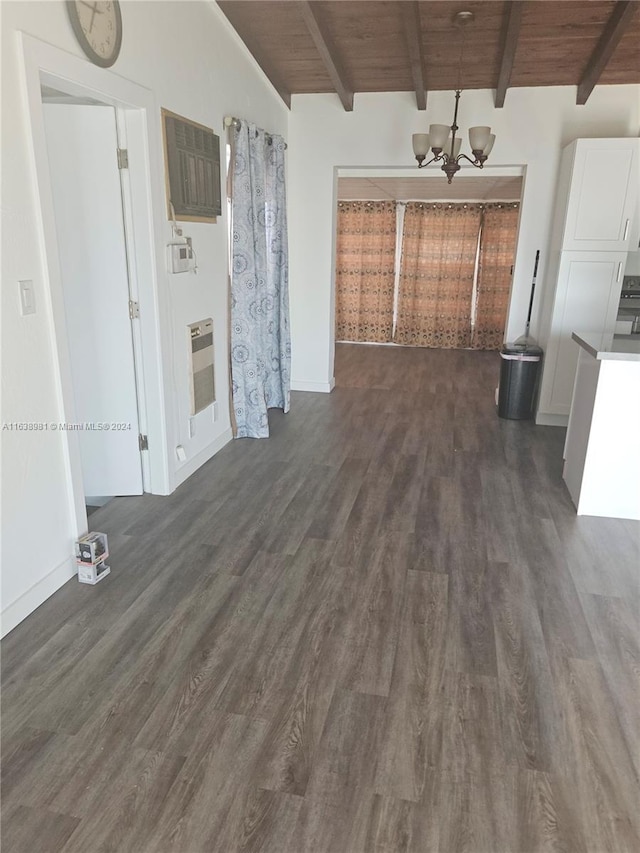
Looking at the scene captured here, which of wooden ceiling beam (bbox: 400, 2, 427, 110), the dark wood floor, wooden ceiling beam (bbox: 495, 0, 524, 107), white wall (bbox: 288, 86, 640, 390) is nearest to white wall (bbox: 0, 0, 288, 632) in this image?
the dark wood floor

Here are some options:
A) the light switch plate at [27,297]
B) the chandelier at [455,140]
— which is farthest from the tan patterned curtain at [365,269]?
the light switch plate at [27,297]

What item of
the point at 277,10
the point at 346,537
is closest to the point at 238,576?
the point at 346,537

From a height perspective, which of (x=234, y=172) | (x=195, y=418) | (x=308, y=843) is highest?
(x=234, y=172)

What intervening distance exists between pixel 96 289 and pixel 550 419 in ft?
12.0

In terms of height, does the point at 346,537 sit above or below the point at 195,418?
below

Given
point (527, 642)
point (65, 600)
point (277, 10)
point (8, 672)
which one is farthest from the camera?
point (277, 10)

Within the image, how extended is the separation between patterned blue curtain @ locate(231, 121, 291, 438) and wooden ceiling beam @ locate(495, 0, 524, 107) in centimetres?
173

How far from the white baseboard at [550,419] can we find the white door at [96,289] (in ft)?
10.7

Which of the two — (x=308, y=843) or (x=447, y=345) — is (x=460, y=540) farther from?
(x=447, y=345)

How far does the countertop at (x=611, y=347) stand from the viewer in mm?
3004

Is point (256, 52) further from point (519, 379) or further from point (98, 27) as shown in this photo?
point (519, 379)

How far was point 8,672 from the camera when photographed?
206 centimetres

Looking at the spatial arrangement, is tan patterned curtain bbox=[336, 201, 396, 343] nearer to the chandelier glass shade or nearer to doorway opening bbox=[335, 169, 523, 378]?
doorway opening bbox=[335, 169, 523, 378]

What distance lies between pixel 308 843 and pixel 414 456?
2.89 m
